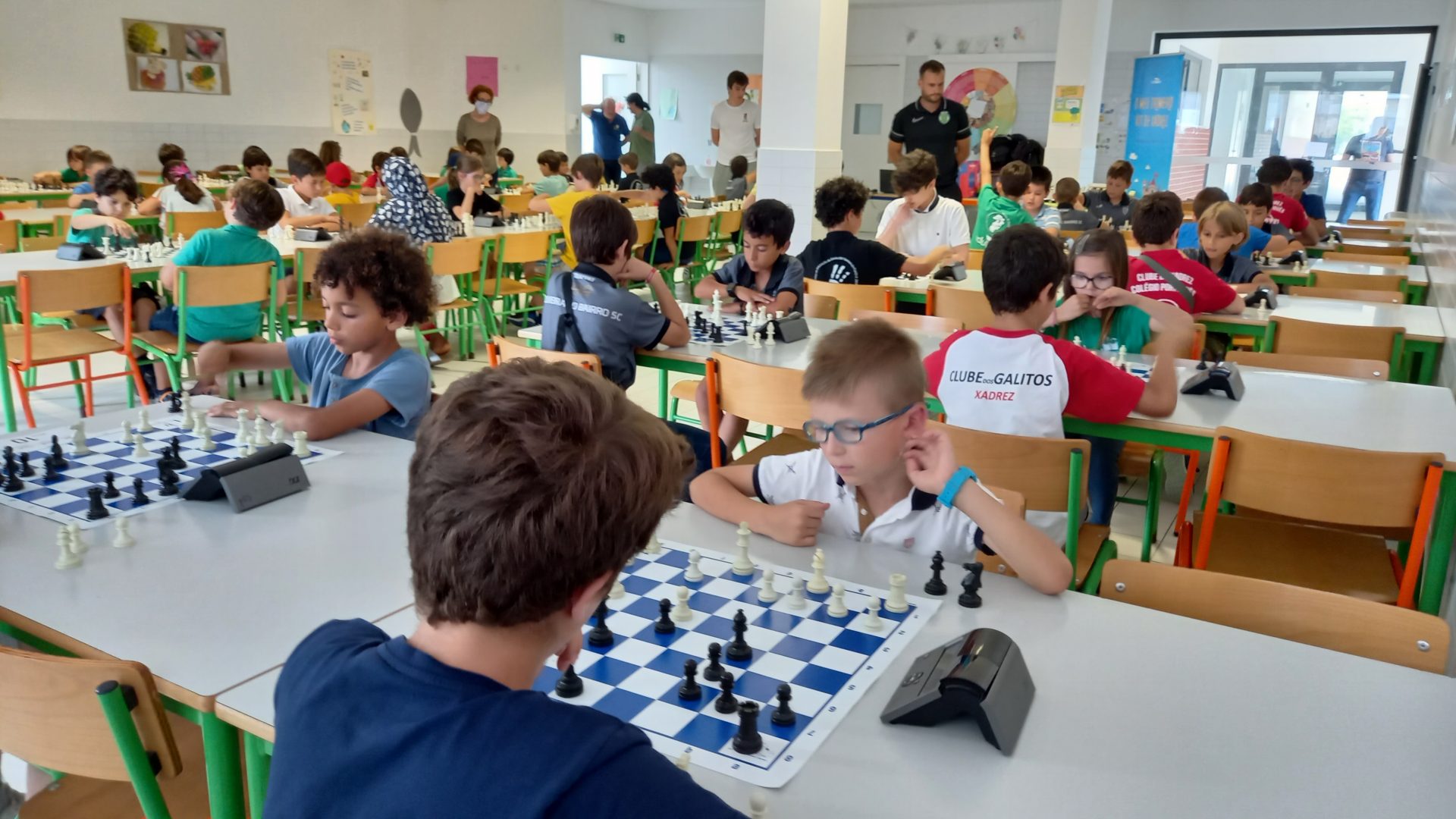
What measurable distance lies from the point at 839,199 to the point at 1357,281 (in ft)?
10.1

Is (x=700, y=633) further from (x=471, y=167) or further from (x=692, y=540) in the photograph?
(x=471, y=167)

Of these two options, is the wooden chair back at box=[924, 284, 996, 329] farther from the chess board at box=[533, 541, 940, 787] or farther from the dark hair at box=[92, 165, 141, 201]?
the dark hair at box=[92, 165, 141, 201]

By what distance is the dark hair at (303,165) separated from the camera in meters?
6.82

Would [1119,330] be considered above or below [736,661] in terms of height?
above

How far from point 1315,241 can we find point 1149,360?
18.4 ft

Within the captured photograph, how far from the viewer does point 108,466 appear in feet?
7.07

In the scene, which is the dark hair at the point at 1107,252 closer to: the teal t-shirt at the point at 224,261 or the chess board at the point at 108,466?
the chess board at the point at 108,466

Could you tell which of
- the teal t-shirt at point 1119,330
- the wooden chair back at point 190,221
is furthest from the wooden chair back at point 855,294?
the wooden chair back at point 190,221

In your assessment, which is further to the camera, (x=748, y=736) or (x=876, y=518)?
(x=876, y=518)

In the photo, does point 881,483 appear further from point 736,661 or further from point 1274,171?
point 1274,171

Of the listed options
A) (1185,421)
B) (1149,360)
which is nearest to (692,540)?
(1185,421)

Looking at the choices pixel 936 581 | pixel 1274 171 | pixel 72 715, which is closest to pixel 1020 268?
pixel 936 581

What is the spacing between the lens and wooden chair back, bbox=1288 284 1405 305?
503 cm

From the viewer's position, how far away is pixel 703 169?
16.6 meters
